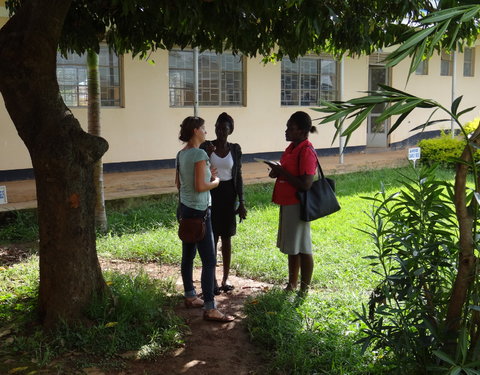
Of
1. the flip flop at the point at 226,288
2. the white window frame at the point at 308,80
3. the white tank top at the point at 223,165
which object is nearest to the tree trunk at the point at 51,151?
the white tank top at the point at 223,165

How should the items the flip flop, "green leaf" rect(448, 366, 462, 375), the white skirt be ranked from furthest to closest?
the flip flop, the white skirt, "green leaf" rect(448, 366, 462, 375)

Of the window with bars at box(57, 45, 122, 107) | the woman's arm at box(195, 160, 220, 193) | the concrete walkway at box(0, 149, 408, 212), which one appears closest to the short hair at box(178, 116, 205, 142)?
the woman's arm at box(195, 160, 220, 193)

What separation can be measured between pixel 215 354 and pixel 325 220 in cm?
462

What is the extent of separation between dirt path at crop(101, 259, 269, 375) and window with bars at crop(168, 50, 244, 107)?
318 inches

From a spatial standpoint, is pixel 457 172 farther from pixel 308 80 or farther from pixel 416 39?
pixel 308 80

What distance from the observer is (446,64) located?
764 inches

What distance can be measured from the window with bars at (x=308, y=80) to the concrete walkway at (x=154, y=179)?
5.61ft

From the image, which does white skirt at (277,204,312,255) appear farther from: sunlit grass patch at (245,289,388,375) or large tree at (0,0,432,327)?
large tree at (0,0,432,327)

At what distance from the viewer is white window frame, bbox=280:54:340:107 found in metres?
14.7

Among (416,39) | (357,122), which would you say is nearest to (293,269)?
(357,122)

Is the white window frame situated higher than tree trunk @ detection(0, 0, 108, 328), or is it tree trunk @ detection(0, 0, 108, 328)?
the white window frame

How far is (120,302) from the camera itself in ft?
14.7

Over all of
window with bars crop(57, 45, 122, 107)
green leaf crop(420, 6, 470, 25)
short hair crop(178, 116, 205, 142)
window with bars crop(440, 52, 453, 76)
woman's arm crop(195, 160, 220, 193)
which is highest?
window with bars crop(440, 52, 453, 76)

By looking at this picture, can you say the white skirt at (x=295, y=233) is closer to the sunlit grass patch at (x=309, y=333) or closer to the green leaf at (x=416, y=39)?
the sunlit grass patch at (x=309, y=333)
